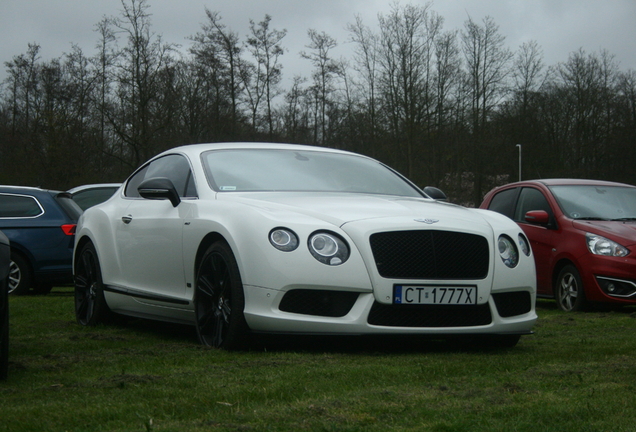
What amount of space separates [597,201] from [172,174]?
5.61m

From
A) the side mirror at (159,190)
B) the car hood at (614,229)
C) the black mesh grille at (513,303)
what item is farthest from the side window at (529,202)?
the side mirror at (159,190)

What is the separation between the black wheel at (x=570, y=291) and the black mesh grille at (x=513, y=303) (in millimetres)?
4038

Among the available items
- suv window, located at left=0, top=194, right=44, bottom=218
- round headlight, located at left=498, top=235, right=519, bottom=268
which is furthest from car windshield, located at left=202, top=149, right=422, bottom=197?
suv window, located at left=0, top=194, right=44, bottom=218

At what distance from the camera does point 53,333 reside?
23.7 feet

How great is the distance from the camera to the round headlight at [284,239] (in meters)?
5.39

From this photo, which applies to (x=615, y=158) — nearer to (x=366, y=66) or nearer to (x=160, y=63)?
(x=366, y=66)

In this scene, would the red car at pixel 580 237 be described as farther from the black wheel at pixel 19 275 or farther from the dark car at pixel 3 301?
the dark car at pixel 3 301

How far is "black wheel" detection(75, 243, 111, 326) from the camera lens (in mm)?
7758

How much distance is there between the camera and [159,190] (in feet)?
21.4

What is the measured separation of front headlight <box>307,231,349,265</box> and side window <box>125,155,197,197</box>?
4.90ft

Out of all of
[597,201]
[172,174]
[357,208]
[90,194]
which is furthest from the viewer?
[90,194]

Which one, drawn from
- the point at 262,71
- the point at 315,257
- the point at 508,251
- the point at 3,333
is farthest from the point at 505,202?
the point at 262,71

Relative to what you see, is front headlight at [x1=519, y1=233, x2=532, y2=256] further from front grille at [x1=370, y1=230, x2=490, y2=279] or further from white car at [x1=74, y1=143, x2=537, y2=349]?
front grille at [x1=370, y1=230, x2=490, y2=279]

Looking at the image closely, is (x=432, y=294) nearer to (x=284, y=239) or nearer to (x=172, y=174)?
(x=284, y=239)
